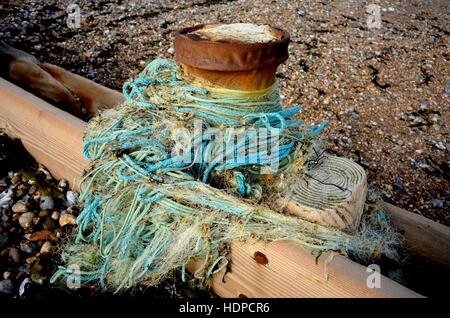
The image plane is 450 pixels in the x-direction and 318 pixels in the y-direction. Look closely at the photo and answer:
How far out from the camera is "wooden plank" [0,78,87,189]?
8.16 ft

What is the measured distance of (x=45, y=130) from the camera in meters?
2.66

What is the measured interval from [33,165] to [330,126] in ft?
10.8

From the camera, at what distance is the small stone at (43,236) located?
239 cm

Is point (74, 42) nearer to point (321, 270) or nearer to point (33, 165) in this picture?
point (33, 165)

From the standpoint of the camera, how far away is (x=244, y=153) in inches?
73.4

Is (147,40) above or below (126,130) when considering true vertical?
below

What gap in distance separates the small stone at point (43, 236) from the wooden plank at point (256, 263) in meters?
0.41

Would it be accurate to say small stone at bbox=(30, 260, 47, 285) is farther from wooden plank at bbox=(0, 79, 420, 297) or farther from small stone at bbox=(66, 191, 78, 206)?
wooden plank at bbox=(0, 79, 420, 297)

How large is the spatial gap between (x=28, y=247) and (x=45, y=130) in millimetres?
822

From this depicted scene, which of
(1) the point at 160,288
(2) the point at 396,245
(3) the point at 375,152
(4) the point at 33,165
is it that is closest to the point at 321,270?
(2) the point at 396,245

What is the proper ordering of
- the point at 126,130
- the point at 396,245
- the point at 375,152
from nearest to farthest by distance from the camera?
the point at 126,130
the point at 396,245
the point at 375,152

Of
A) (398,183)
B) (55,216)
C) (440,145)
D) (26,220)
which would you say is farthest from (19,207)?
(440,145)

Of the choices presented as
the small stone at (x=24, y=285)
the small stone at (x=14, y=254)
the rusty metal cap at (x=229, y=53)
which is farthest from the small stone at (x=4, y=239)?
the rusty metal cap at (x=229, y=53)

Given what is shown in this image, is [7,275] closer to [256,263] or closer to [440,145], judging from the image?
[256,263]
